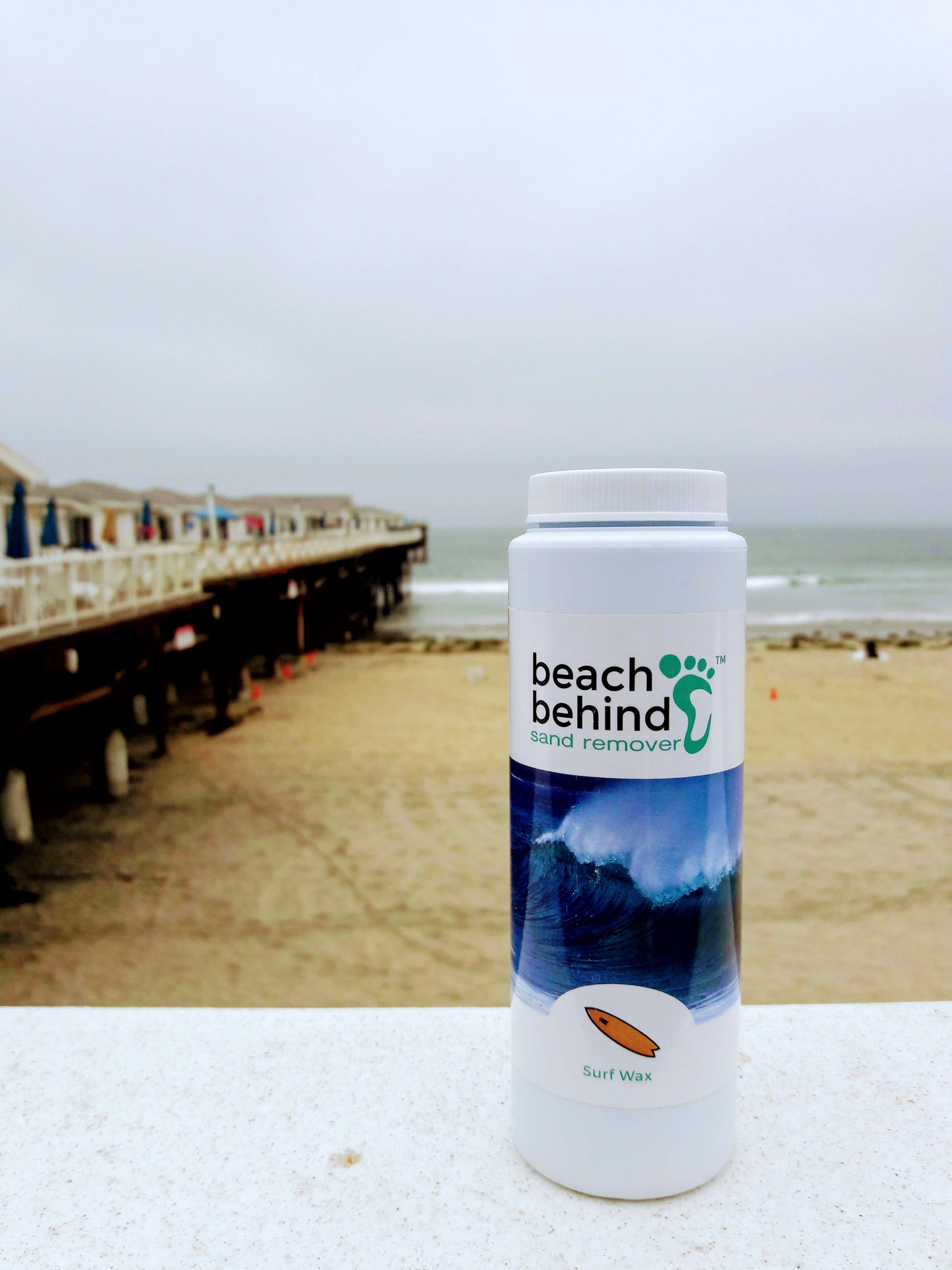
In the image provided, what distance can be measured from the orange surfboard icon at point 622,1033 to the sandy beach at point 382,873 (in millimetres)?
4856

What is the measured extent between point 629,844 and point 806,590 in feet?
128

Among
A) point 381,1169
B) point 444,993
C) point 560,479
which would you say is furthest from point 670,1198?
point 444,993

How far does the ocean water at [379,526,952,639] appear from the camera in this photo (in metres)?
27.8

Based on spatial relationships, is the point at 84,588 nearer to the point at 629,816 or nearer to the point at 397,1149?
the point at 397,1149

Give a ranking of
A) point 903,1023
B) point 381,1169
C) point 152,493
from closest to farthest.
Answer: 1. point 381,1169
2. point 903,1023
3. point 152,493

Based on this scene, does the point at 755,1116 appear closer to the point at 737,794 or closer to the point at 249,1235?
the point at 737,794

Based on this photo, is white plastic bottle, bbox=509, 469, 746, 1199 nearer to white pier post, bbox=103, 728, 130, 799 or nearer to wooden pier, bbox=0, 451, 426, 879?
wooden pier, bbox=0, 451, 426, 879

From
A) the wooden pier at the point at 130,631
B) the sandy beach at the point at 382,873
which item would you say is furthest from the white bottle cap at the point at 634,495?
the wooden pier at the point at 130,631

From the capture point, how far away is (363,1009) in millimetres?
1390

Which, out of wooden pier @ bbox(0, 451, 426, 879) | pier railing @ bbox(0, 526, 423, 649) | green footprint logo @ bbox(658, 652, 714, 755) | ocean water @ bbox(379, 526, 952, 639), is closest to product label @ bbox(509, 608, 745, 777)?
green footprint logo @ bbox(658, 652, 714, 755)

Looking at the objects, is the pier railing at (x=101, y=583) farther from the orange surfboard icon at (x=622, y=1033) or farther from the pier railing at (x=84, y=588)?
the orange surfboard icon at (x=622, y=1033)

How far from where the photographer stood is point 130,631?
10508 millimetres

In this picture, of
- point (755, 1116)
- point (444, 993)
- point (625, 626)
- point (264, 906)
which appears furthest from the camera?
point (264, 906)

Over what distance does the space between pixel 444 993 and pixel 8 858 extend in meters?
4.72
